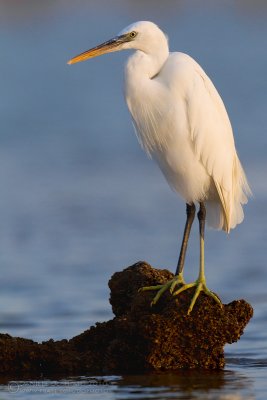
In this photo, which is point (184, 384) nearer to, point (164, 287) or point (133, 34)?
point (164, 287)

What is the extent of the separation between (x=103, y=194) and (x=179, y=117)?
733cm

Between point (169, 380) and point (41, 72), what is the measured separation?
16.4 metres

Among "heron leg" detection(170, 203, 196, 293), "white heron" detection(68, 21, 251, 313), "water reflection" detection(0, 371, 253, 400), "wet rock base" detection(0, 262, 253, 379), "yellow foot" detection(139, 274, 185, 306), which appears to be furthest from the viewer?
"white heron" detection(68, 21, 251, 313)

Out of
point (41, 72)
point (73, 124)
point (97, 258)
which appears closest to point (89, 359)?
point (97, 258)

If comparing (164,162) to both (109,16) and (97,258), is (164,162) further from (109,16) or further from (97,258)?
(109,16)

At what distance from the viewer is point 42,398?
798 centimetres

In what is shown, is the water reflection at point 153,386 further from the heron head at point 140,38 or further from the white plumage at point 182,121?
the heron head at point 140,38

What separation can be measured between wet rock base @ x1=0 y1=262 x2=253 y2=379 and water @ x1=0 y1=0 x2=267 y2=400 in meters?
0.16

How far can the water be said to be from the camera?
980 cm

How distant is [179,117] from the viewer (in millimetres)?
9625

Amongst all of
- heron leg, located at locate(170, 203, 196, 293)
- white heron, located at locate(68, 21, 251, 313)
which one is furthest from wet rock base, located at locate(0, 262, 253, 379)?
white heron, located at locate(68, 21, 251, 313)

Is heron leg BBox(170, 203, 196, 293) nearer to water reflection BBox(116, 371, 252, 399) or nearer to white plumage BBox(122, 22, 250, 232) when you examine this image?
white plumage BBox(122, 22, 250, 232)

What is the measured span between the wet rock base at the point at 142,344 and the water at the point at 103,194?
0.16 metres

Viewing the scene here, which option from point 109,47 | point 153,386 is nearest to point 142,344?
point 153,386
